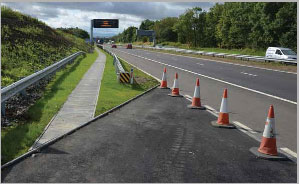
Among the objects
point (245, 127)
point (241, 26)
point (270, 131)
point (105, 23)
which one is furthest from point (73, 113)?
point (105, 23)

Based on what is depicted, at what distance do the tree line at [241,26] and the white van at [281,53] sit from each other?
1657cm

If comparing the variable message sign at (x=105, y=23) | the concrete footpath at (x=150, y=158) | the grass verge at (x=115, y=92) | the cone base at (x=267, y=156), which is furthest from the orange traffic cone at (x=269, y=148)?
the variable message sign at (x=105, y=23)

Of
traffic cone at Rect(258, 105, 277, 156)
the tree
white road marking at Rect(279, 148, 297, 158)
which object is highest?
the tree

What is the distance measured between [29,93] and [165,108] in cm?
481

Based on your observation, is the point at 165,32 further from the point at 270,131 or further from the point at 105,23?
the point at 270,131

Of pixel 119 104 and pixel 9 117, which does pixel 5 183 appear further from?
pixel 119 104

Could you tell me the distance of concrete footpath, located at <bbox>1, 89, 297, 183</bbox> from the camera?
484cm

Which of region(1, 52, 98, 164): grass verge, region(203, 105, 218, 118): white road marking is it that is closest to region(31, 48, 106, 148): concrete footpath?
region(1, 52, 98, 164): grass verge

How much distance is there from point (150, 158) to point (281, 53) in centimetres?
2875

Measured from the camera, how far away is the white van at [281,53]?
30.4 meters

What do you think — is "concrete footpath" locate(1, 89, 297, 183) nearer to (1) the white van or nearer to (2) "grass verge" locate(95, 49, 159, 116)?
(2) "grass verge" locate(95, 49, 159, 116)

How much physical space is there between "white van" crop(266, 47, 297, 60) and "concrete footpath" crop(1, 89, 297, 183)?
2494cm

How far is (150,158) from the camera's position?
559 centimetres

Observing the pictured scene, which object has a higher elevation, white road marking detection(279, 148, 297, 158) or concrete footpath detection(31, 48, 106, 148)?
white road marking detection(279, 148, 297, 158)
